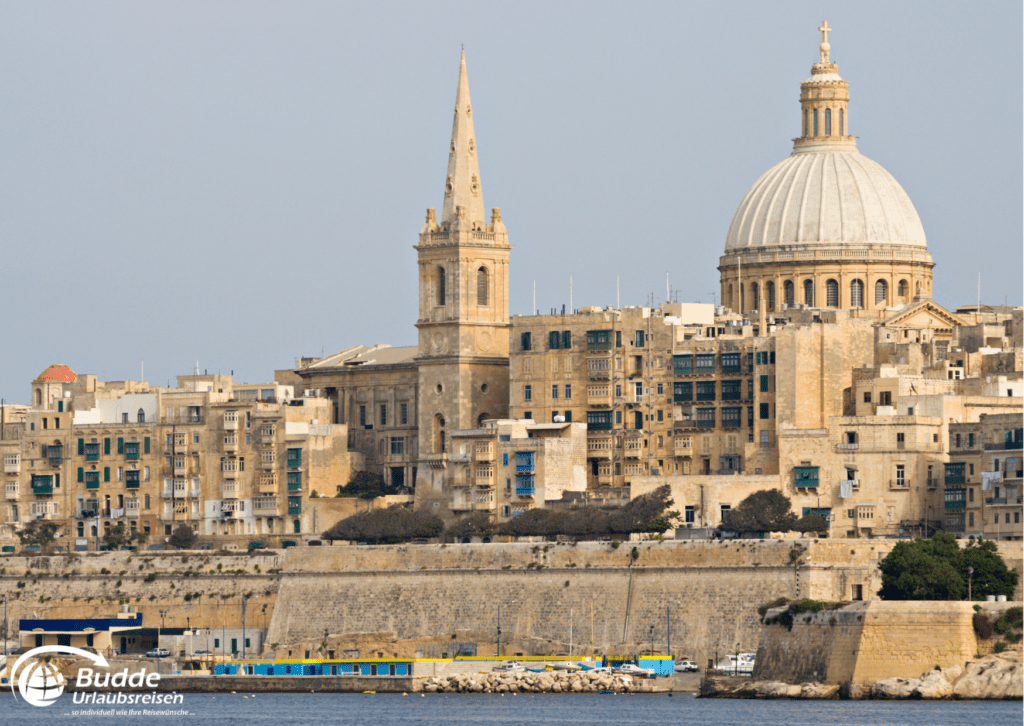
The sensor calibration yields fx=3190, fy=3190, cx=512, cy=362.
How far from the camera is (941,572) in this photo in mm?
78000

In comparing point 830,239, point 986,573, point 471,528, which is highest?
point 830,239

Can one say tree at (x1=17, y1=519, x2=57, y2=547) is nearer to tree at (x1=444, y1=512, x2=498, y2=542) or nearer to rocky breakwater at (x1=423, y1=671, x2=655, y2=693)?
tree at (x1=444, y1=512, x2=498, y2=542)

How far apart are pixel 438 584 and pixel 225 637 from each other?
23.5 feet

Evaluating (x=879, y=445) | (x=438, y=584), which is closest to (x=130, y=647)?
(x=438, y=584)

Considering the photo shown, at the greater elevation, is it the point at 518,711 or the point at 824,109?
the point at 824,109

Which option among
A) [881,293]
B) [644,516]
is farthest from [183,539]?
[881,293]

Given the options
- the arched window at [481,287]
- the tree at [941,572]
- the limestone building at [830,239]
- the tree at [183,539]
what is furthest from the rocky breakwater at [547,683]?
the limestone building at [830,239]

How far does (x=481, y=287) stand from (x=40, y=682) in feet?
66.5

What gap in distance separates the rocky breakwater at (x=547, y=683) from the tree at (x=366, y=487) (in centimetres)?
1674

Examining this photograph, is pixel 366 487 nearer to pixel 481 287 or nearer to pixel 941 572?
pixel 481 287

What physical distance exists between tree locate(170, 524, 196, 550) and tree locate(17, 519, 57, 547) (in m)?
4.81

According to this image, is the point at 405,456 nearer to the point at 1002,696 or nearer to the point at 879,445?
the point at 879,445

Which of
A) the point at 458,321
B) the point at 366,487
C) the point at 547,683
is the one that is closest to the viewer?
the point at 547,683

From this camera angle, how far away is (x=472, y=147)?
9669 cm
